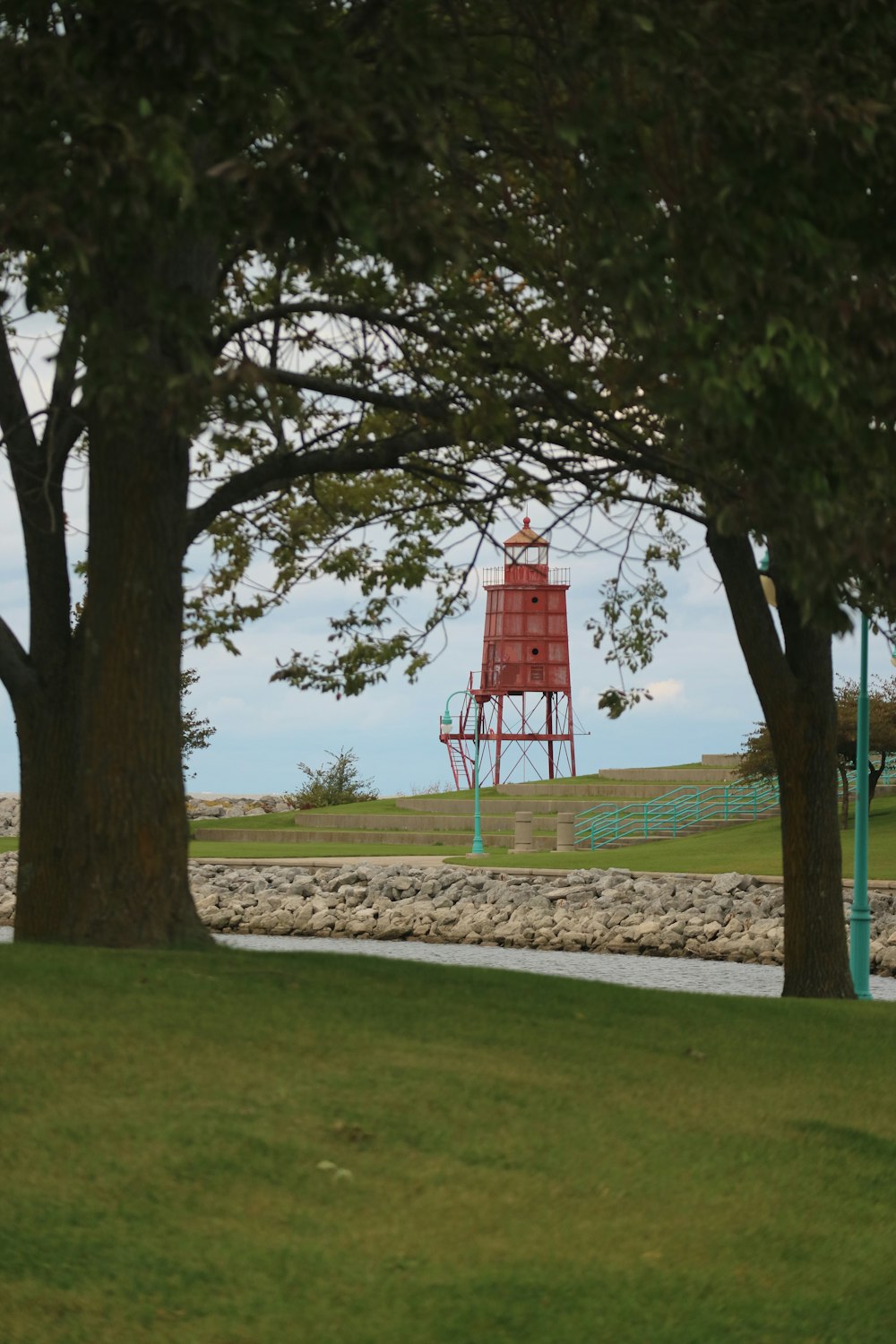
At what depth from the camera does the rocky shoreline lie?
2828 cm

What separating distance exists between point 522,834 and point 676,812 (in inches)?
273

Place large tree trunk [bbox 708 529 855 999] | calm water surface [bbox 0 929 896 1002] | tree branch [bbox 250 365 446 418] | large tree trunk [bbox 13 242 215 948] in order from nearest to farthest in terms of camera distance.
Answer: large tree trunk [bbox 13 242 215 948], tree branch [bbox 250 365 446 418], large tree trunk [bbox 708 529 855 999], calm water surface [bbox 0 929 896 1002]

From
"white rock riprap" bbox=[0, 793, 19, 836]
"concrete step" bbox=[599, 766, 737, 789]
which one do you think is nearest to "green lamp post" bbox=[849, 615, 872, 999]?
"concrete step" bbox=[599, 766, 737, 789]

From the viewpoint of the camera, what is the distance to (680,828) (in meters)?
45.4

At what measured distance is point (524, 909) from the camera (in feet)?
102

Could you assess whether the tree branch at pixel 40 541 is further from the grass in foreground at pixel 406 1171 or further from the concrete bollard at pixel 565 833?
the concrete bollard at pixel 565 833

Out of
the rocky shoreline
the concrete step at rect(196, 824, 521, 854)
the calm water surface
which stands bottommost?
the calm water surface

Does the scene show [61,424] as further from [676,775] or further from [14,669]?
[676,775]

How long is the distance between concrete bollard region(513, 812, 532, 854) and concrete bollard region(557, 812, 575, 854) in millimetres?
762

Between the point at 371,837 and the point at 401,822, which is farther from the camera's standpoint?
the point at 401,822

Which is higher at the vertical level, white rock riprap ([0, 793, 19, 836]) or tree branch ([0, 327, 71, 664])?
tree branch ([0, 327, 71, 664])

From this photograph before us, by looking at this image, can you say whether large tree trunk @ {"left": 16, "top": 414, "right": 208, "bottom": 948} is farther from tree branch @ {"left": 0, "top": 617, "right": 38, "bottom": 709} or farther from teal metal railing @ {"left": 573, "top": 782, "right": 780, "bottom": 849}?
teal metal railing @ {"left": 573, "top": 782, "right": 780, "bottom": 849}

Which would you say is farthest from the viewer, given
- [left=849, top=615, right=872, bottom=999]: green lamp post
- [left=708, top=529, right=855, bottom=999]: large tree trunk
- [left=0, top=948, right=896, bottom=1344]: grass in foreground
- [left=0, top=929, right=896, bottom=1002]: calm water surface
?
[left=0, top=929, right=896, bottom=1002]: calm water surface

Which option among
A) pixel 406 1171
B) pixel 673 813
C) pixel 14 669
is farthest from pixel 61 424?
pixel 673 813
